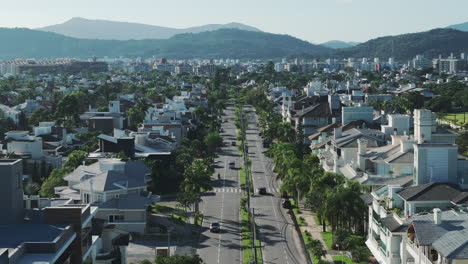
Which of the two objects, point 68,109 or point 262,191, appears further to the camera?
point 68,109

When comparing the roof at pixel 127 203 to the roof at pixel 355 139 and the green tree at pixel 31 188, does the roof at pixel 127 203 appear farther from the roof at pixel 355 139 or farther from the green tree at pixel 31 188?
the roof at pixel 355 139

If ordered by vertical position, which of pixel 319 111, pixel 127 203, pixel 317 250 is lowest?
pixel 317 250

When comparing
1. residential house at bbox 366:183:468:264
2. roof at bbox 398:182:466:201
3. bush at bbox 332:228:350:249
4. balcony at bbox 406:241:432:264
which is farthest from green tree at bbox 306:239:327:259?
balcony at bbox 406:241:432:264

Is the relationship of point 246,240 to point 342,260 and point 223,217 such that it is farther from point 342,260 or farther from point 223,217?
point 342,260

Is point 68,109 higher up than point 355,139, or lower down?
lower down

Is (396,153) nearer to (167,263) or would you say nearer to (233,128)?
(167,263)

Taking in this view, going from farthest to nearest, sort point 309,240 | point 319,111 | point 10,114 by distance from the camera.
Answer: point 10,114, point 319,111, point 309,240

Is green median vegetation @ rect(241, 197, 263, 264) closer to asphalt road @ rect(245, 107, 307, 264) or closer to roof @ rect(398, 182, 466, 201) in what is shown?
asphalt road @ rect(245, 107, 307, 264)

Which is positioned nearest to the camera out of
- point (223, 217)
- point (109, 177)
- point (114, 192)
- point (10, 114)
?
point (114, 192)

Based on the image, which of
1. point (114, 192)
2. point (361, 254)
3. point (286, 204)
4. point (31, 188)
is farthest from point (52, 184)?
point (361, 254)
